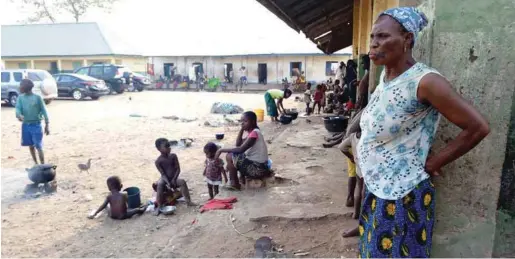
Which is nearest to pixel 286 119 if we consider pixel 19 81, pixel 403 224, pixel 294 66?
pixel 403 224

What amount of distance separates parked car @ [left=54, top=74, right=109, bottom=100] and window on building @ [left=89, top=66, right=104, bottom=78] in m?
2.32

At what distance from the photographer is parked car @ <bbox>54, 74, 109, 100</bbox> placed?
1928cm

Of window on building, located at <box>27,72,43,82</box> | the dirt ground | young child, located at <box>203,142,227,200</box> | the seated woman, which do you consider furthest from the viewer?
window on building, located at <box>27,72,43,82</box>

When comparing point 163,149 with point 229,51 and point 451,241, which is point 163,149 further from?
point 229,51

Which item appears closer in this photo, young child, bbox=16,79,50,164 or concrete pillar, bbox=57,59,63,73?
A: young child, bbox=16,79,50,164

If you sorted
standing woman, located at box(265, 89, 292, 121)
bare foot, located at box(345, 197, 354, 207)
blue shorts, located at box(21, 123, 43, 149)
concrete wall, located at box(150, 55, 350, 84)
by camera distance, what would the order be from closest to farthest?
bare foot, located at box(345, 197, 354, 207) < blue shorts, located at box(21, 123, 43, 149) < standing woman, located at box(265, 89, 292, 121) < concrete wall, located at box(150, 55, 350, 84)

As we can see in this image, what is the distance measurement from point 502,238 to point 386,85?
3.99 feet

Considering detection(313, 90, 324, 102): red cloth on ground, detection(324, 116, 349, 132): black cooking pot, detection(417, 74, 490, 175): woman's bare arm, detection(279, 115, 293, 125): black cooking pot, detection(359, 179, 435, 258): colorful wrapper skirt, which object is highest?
detection(417, 74, 490, 175): woman's bare arm

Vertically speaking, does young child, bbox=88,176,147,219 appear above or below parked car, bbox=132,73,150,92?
below

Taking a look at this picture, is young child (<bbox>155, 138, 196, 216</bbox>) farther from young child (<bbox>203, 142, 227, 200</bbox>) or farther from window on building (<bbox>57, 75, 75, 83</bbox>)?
window on building (<bbox>57, 75, 75, 83</bbox>)

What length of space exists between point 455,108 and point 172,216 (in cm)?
397

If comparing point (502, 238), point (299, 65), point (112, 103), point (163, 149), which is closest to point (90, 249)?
point (163, 149)

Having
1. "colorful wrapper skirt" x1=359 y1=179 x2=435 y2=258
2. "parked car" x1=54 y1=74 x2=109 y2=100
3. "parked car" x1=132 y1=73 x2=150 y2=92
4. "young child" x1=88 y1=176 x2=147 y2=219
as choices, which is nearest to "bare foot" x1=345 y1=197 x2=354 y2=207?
"colorful wrapper skirt" x1=359 y1=179 x2=435 y2=258

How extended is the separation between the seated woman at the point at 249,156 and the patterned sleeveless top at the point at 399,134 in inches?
117
